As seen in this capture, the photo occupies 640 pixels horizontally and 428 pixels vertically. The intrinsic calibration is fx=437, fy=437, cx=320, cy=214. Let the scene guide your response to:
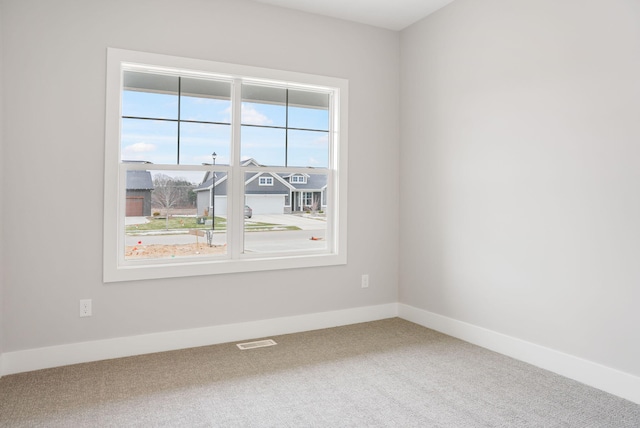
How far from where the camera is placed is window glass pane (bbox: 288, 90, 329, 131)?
4047mm

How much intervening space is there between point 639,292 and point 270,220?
2744 mm

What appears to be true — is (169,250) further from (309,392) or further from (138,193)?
(309,392)

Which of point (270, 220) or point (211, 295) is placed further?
point (270, 220)

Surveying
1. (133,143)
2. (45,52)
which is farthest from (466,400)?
(45,52)

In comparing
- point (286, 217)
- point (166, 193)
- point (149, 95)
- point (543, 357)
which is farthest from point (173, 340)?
point (543, 357)

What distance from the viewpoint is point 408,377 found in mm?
2934

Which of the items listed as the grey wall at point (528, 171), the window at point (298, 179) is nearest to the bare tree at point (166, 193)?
the window at point (298, 179)

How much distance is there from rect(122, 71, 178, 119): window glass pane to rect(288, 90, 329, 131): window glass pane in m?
1.04

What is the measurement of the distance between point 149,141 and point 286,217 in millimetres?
1341

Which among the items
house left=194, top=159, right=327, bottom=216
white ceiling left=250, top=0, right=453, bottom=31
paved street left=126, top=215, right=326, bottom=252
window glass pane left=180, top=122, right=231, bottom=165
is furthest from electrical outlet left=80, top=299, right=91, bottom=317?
white ceiling left=250, top=0, right=453, bottom=31

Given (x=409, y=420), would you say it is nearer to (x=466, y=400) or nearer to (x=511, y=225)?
(x=466, y=400)

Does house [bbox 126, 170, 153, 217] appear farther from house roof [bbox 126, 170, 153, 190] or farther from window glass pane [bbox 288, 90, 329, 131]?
window glass pane [bbox 288, 90, 329, 131]

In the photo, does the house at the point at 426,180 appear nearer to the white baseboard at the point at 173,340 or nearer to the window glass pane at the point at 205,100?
the white baseboard at the point at 173,340

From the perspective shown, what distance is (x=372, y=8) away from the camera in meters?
3.90
